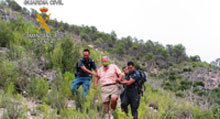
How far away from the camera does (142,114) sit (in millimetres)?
4863

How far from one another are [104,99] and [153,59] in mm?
39170

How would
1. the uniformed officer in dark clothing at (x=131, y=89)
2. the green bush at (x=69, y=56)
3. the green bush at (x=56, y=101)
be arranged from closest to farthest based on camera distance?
the uniformed officer in dark clothing at (x=131, y=89) → the green bush at (x=56, y=101) → the green bush at (x=69, y=56)

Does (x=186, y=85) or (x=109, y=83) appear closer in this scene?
(x=109, y=83)

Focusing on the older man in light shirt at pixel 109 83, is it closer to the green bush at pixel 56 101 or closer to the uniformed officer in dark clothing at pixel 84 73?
the uniformed officer in dark clothing at pixel 84 73

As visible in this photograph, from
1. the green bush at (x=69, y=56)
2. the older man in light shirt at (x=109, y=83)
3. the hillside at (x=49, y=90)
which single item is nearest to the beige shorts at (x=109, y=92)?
the older man in light shirt at (x=109, y=83)

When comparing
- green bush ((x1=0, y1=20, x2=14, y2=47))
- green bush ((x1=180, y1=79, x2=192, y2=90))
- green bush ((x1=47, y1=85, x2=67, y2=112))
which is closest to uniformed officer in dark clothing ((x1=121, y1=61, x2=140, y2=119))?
green bush ((x1=47, y1=85, x2=67, y2=112))

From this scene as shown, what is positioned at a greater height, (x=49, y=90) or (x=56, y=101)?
(x=56, y=101)

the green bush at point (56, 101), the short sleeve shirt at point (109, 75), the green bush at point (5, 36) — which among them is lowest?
the green bush at point (56, 101)

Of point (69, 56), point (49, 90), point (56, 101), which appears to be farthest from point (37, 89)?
point (69, 56)

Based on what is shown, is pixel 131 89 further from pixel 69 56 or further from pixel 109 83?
pixel 69 56

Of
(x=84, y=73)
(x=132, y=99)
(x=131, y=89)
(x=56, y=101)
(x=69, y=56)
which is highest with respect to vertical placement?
(x=69, y=56)

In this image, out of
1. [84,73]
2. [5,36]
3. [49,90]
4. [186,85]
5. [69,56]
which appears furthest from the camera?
[186,85]

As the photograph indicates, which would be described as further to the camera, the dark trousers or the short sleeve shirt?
the short sleeve shirt

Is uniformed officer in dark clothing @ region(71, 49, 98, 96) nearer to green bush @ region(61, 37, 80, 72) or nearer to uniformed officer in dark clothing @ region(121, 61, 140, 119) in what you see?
uniformed officer in dark clothing @ region(121, 61, 140, 119)
